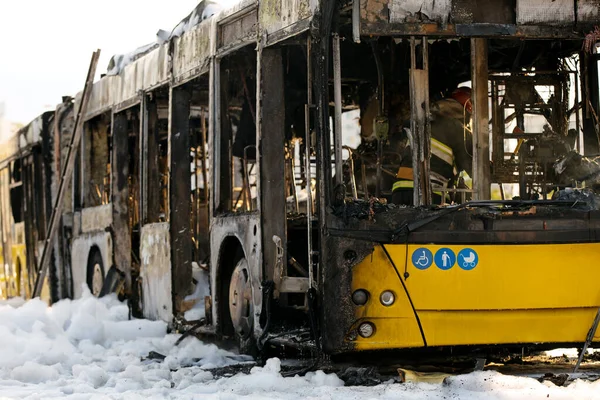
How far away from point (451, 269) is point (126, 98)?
6166 millimetres

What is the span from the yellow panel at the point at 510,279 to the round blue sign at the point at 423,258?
0.08 feet

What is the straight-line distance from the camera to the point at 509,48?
7.84 m

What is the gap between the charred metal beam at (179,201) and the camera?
10781mm

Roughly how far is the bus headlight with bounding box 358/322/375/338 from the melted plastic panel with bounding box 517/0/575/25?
2144mm

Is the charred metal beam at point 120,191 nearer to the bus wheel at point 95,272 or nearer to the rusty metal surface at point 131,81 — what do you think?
the rusty metal surface at point 131,81

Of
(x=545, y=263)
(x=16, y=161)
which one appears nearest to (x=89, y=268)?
(x=16, y=161)

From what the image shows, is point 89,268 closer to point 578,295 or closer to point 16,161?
point 16,161

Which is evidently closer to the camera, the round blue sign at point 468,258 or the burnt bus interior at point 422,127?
the round blue sign at point 468,258

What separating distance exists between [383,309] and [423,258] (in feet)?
1.33

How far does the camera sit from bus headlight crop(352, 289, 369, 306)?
24.1ft

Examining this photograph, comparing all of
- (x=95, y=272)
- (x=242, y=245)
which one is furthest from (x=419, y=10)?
(x=95, y=272)

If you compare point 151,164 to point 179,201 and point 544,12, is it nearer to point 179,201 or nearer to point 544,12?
point 179,201

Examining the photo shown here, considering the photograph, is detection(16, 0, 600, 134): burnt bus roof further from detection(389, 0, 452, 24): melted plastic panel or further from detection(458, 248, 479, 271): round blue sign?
detection(458, 248, 479, 271): round blue sign

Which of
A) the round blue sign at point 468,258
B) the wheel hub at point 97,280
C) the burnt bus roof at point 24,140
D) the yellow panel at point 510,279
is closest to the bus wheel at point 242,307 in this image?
the yellow panel at point 510,279
